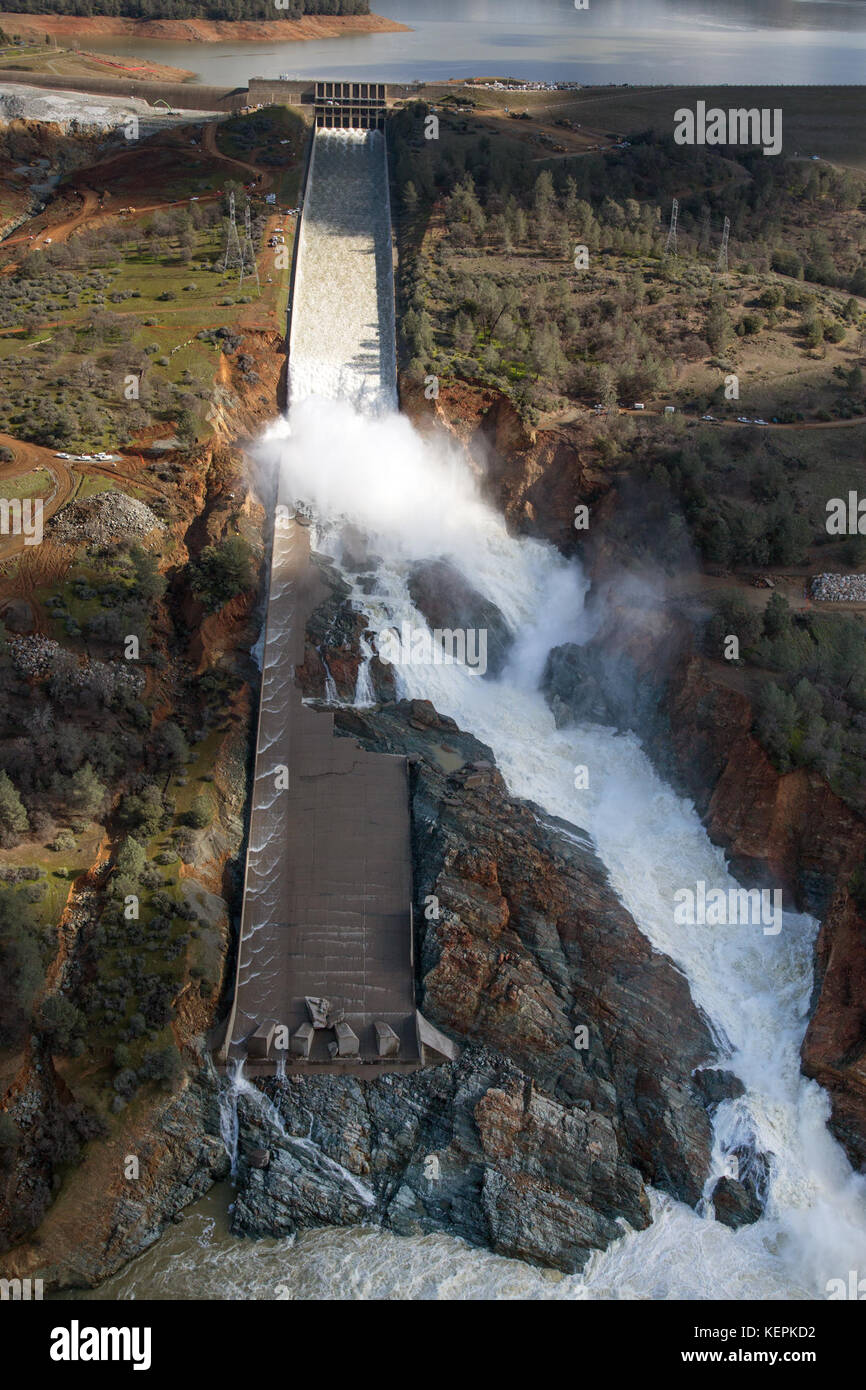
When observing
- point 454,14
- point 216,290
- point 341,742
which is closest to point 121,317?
point 216,290

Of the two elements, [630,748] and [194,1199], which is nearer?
[194,1199]

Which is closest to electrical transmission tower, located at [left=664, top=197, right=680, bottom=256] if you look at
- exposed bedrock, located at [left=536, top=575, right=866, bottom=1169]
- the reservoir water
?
exposed bedrock, located at [left=536, top=575, right=866, bottom=1169]

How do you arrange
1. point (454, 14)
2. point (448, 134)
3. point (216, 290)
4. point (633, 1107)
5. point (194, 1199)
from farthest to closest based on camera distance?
point (454, 14) < point (448, 134) < point (216, 290) < point (633, 1107) < point (194, 1199)

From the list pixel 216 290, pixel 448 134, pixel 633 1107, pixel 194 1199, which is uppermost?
pixel 448 134

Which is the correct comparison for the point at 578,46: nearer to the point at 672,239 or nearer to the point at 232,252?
the point at 672,239

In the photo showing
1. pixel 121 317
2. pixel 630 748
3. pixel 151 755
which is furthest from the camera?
pixel 121 317

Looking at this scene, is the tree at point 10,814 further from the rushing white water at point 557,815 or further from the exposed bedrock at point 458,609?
the exposed bedrock at point 458,609

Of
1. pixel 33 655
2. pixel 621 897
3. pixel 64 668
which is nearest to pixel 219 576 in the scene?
pixel 64 668

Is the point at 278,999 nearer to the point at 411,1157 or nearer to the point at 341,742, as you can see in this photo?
the point at 411,1157

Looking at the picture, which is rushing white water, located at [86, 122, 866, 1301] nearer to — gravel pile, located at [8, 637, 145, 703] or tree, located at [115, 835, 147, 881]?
tree, located at [115, 835, 147, 881]
